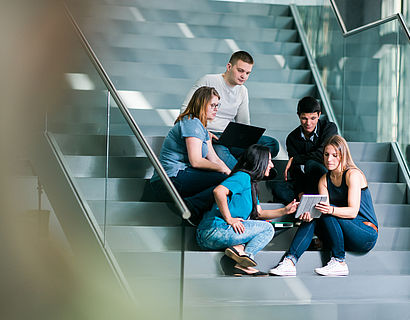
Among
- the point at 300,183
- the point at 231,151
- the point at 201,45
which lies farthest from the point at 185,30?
the point at 300,183

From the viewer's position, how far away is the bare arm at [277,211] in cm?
323

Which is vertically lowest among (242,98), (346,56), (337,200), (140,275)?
(140,275)

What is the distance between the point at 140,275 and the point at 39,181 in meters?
1.35

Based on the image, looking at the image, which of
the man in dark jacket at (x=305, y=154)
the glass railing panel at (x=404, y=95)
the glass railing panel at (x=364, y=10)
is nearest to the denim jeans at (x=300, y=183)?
the man in dark jacket at (x=305, y=154)

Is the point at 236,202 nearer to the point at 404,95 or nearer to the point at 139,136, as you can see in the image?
the point at 139,136

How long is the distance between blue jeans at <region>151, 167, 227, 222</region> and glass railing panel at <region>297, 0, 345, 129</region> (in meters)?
1.93

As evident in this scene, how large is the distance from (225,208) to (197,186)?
0.37 meters

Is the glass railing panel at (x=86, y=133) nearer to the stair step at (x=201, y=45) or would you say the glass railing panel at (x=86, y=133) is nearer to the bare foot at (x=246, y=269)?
the bare foot at (x=246, y=269)

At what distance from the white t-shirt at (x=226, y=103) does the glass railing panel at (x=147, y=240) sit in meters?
1.36

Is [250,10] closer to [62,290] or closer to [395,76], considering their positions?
[395,76]

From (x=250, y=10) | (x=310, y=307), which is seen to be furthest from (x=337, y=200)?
(x=250, y=10)

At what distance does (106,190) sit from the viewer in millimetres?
2973

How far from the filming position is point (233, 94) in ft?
13.5

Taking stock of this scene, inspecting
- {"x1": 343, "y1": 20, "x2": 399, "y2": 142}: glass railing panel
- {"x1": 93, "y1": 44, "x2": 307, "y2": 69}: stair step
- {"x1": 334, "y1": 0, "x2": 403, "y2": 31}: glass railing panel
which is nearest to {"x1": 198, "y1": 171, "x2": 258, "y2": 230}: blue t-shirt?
{"x1": 343, "y1": 20, "x2": 399, "y2": 142}: glass railing panel
